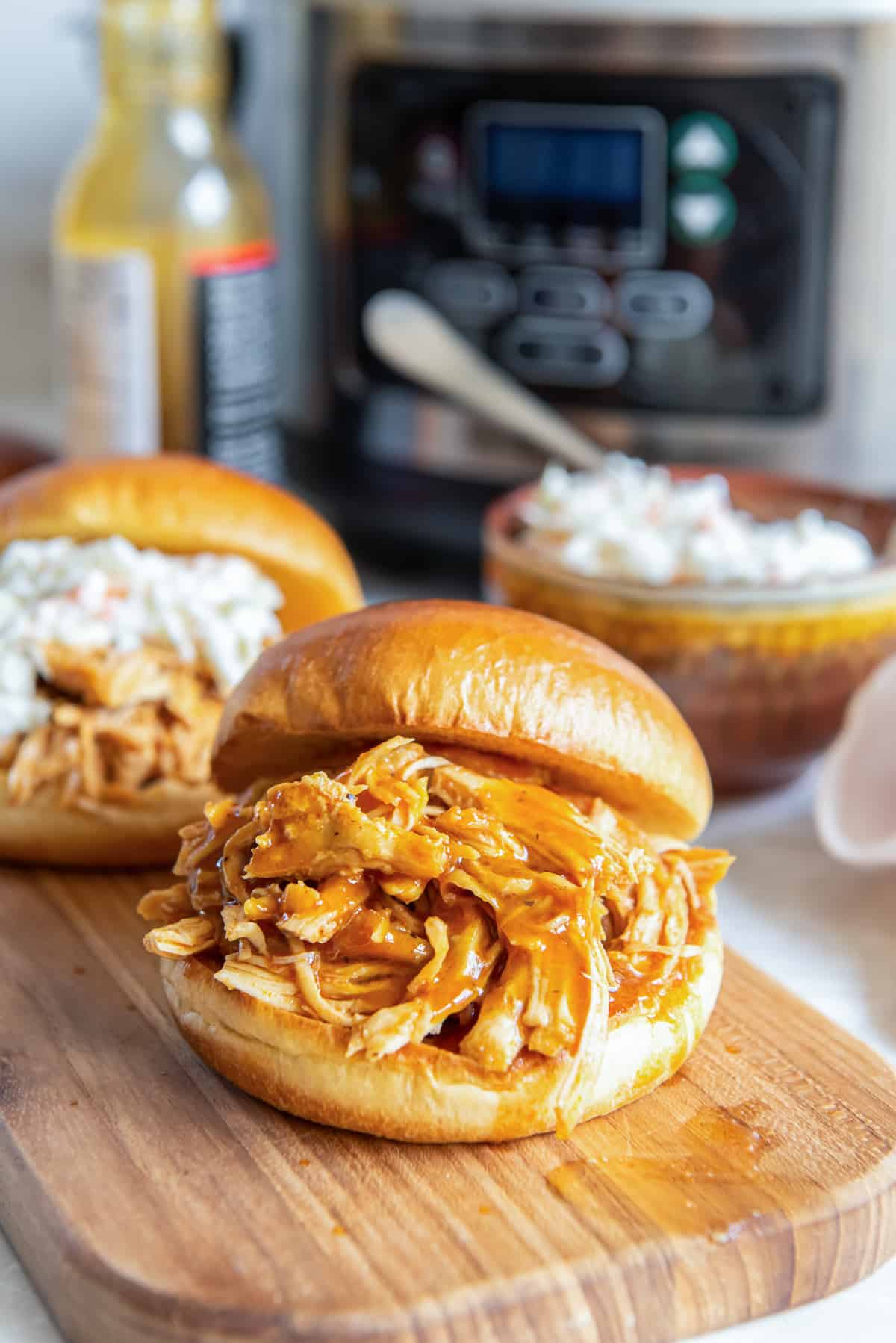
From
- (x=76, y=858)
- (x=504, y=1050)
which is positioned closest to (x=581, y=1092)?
(x=504, y=1050)

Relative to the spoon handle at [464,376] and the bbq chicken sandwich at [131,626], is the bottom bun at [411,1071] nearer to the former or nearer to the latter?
the bbq chicken sandwich at [131,626]

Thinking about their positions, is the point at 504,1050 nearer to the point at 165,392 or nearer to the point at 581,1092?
the point at 581,1092

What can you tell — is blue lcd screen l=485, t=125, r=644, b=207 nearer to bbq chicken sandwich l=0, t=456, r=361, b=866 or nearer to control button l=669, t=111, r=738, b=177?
control button l=669, t=111, r=738, b=177

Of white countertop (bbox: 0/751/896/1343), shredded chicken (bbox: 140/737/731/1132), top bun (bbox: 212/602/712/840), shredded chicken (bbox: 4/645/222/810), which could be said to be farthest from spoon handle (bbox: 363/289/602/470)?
shredded chicken (bbox: 140/737/731/1132)

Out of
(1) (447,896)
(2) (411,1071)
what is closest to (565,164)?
(1) (447,896)

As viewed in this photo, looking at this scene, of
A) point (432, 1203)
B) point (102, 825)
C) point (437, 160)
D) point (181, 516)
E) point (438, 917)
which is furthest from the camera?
point (437, 160)

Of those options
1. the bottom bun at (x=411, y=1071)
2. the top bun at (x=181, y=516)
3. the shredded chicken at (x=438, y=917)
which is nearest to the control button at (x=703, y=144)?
the top bun at (x=181, y=516)

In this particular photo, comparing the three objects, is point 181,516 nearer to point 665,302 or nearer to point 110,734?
point 110,734
